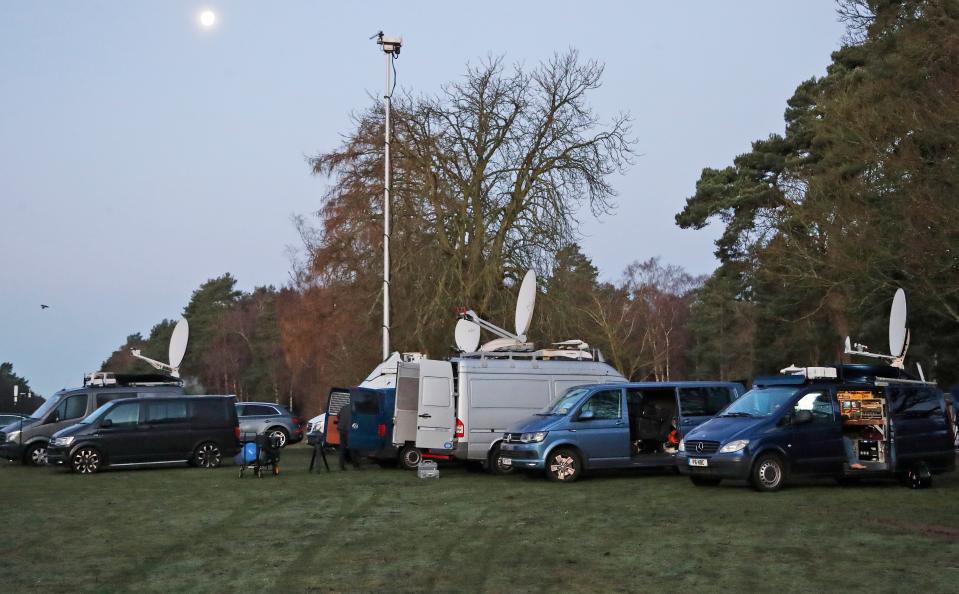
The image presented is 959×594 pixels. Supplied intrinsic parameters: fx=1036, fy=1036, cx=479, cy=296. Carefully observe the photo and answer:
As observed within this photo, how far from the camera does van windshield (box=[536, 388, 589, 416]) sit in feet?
61.3

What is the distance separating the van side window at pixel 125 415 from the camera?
22359 mm

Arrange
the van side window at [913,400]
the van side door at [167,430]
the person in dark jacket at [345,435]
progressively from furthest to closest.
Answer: the van side door at [167,430], the person in dark jacket at [345,435], the van side window at [913,400]

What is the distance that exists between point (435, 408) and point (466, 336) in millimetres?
3713

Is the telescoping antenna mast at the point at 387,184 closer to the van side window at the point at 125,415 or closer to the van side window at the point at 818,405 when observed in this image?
the van side window at the point at 125,415

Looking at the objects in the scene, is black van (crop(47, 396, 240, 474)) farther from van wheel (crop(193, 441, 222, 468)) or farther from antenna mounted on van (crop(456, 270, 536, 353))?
antenna mounted on van (crop(456, 270, 536, 353))

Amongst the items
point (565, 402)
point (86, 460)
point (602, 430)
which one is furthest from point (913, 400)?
point (86, 460)

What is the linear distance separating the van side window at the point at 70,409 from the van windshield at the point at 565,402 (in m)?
12.0

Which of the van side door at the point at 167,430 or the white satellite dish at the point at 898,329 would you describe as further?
the van side door at the point at 167,430

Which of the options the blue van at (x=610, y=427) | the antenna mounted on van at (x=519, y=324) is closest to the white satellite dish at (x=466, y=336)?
the antenna mounted on van at (x=519, y=324)

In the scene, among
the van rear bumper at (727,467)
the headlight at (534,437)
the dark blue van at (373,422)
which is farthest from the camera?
the dark blue van at (373,422)

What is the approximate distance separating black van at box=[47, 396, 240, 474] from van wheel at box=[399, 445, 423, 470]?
405cm

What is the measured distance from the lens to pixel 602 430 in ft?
60.7

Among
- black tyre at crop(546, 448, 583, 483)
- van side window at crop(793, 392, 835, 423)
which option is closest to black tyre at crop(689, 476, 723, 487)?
van side window at crop(793, 392, 835, 423)

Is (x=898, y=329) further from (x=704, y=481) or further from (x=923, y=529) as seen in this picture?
(x=923, y=529)
